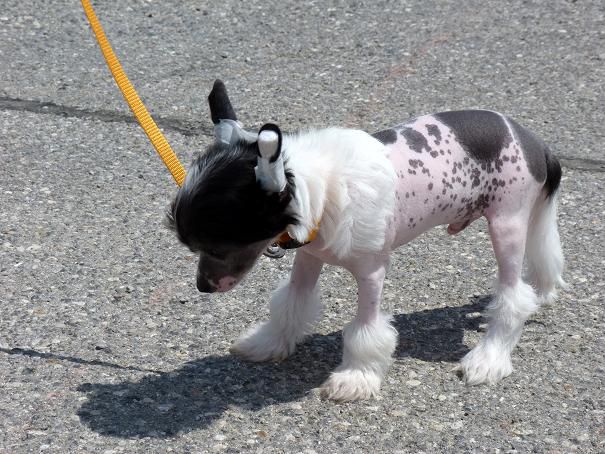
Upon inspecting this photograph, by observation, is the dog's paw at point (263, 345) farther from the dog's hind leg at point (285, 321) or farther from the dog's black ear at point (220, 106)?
the dog's black ear at point (220, 106)

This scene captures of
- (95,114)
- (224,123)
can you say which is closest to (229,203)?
(224,123)

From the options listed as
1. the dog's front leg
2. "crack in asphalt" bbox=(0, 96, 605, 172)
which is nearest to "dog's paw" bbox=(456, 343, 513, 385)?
the dog's front leg

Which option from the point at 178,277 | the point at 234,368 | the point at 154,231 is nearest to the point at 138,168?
the point at 154,231

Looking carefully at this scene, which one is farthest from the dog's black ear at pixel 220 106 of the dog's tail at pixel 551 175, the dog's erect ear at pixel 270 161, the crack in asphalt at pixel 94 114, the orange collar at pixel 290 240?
the crack in asphalt at pixel 94 114

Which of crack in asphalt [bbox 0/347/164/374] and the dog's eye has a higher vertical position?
the dog's eye

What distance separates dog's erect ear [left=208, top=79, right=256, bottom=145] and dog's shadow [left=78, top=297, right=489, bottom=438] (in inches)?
39.6

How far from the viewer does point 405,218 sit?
378 centimetres

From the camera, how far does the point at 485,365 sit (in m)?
4.03

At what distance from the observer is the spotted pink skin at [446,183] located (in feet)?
12.4

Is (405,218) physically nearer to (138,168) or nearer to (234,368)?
(234,368)

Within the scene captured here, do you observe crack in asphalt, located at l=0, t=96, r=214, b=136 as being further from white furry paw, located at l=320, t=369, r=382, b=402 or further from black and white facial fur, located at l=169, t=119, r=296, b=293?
black and white facial fur, located at l=169, t=119, r=296, b=293

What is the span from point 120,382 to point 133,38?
411 centimetres

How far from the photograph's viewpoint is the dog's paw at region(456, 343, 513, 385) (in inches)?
157

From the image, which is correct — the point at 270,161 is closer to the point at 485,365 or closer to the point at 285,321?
the point at 285,321
